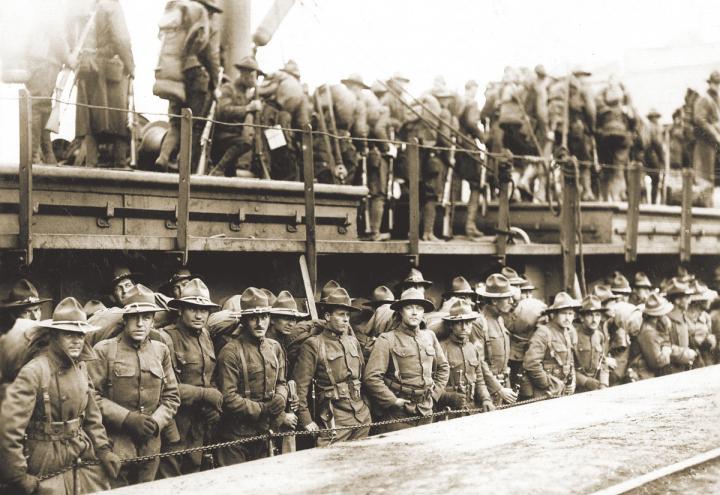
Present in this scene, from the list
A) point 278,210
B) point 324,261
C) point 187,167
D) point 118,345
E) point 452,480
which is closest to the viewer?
point 452,480

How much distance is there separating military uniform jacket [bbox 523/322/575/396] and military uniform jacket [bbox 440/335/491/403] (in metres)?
0.84

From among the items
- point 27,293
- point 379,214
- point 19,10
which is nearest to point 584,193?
point 379,214

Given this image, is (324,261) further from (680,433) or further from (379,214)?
(680,433)

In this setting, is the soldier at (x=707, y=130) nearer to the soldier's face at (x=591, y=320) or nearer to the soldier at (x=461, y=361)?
the soldier's face at (x=591, y=320)

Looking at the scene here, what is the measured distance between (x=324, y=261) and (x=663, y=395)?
342 centimetres

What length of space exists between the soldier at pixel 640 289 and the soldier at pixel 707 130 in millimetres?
3526

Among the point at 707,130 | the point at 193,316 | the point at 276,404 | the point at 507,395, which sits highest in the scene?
the point at 707,130

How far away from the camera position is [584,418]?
7.61m

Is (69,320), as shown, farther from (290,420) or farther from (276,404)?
(290,420)

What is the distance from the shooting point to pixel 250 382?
7.46 m

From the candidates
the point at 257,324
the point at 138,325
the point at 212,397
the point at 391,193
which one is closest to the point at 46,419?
the point at 138,325

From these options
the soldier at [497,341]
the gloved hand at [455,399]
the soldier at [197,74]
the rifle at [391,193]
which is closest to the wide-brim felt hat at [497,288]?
the soldier at [497,341]

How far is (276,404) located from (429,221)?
494 cm

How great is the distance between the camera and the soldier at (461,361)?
8.90 m
